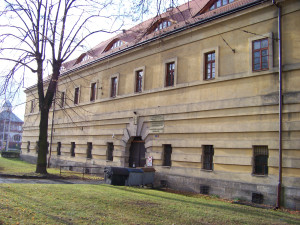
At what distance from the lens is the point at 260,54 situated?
14.7 metres

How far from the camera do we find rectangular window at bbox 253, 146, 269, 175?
45.6 feet

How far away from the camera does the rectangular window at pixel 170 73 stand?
1923cm

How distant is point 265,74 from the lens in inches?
557

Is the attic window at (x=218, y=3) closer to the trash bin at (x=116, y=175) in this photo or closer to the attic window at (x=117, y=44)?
the attic window at (x=117, y=44)

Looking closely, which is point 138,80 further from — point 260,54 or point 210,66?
point 260,54

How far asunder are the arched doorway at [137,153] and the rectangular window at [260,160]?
28.2 ft

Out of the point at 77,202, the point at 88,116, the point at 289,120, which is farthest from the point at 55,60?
the point at 289,120

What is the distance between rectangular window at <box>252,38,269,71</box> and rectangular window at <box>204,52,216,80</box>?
251 cm

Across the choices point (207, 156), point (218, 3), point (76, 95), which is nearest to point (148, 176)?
point (207, 156)

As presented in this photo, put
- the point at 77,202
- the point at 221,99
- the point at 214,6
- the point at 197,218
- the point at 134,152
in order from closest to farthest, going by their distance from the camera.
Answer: the point at 197,218
the point at 77,202
the point at 221,99
the point at 214,6
the point at 134,152

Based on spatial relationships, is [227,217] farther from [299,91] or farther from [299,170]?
[299,91]

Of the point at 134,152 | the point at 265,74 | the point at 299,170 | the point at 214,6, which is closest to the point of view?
the point at 299,170

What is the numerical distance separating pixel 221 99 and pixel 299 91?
13.0ft

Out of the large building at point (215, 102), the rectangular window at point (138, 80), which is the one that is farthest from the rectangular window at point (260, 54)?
the rectangular window at point (138, 80)
